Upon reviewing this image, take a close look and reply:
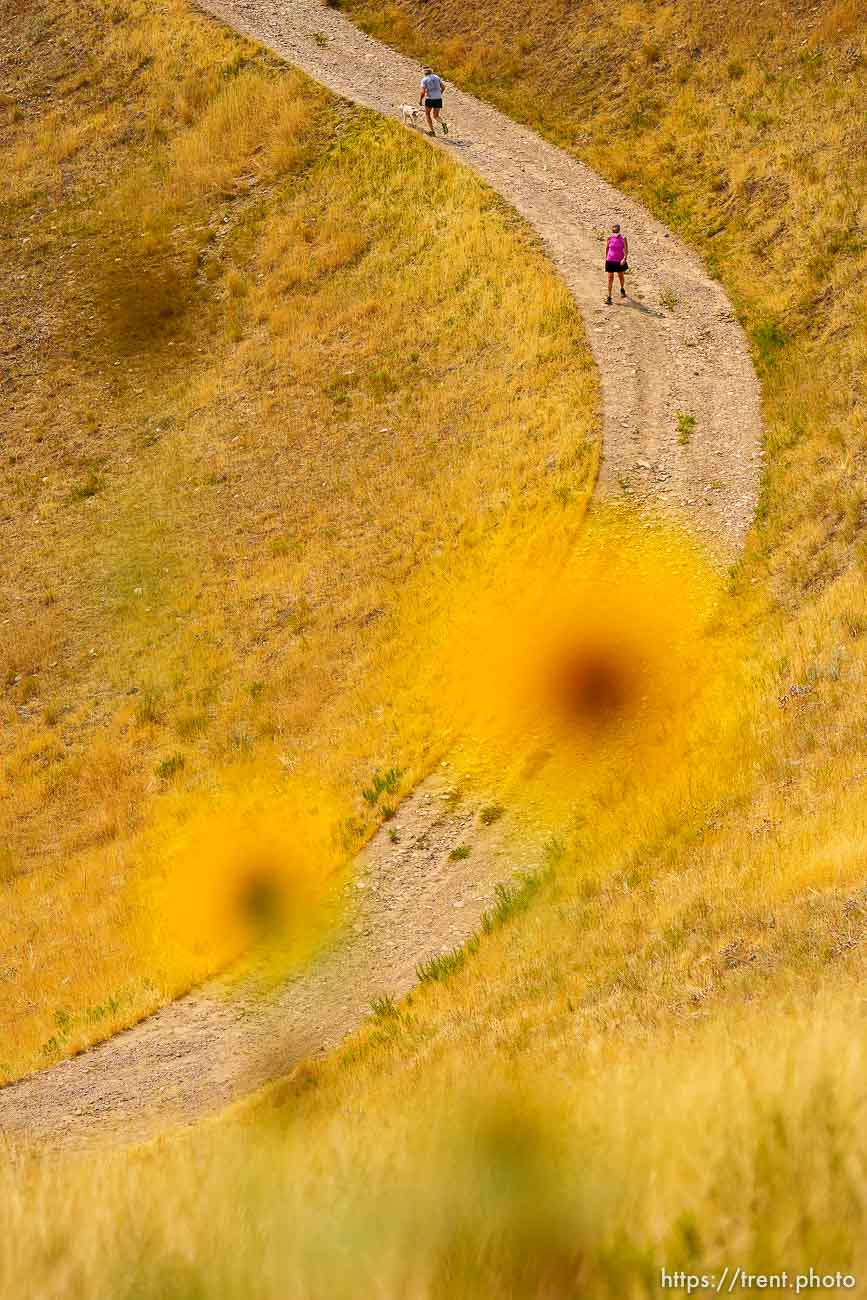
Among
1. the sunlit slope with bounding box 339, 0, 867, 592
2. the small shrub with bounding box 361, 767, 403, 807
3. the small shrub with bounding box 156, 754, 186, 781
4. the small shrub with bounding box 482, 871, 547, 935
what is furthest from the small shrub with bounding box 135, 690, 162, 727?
the sunlit slope with bounding box 339, 0, 867, 592

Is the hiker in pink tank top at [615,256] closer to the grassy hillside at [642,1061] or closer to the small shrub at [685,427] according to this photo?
the grassy hillside at [642,1061]

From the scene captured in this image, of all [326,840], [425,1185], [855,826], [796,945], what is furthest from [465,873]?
[425,1185]

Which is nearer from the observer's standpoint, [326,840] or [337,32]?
[326,840]

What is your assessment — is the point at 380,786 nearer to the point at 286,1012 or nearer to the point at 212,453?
the point at 286,1012

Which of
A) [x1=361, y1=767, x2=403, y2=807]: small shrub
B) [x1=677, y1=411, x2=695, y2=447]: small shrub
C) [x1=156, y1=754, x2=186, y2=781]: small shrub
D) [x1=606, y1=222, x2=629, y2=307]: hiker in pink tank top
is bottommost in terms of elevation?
[x1=156, y1=754, x2=186, y2=781]: small shrub

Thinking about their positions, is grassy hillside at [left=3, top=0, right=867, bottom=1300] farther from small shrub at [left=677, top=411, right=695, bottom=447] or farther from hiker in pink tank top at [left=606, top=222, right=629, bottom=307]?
hiker in pink tank top at [left=606, top=222, right=629, bottom=307]

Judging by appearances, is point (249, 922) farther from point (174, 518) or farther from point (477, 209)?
point (477, 209)
